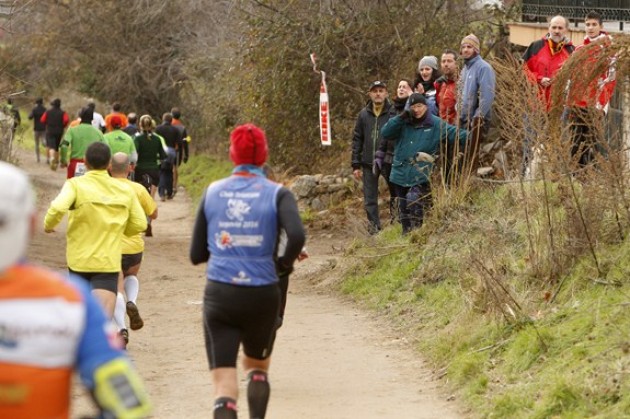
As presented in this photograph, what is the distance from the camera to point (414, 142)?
510 inches

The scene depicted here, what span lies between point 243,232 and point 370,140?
7953 millimetres

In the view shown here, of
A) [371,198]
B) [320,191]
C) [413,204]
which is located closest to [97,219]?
[413,204]

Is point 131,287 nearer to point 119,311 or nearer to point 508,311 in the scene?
point 119,311

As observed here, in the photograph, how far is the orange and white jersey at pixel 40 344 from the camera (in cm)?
350

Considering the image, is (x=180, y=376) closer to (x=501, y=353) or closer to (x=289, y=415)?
(x=289, y=415)

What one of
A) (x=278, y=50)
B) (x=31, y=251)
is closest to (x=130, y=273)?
(x=31, y=251)

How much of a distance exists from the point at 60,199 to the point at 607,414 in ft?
13.1

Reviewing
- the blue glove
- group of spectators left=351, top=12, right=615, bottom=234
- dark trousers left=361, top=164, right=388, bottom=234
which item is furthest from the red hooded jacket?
dark trousers left=361, top=164, right=388, bottom=234

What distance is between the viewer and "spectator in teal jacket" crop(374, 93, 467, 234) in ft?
41.9

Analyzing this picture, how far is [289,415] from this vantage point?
825 cm

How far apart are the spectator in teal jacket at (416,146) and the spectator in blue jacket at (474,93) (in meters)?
0.15

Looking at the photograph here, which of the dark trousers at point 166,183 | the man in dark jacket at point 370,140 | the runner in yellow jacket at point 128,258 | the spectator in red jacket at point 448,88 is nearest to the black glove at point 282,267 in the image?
the runner in yellow jacket at point 128,258

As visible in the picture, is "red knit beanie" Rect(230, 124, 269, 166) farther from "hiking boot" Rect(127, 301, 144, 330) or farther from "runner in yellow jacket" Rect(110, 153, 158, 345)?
"hiking boot" Rect(127, 301, 144, 330)

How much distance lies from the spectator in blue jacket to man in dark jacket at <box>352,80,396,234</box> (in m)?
1.38
